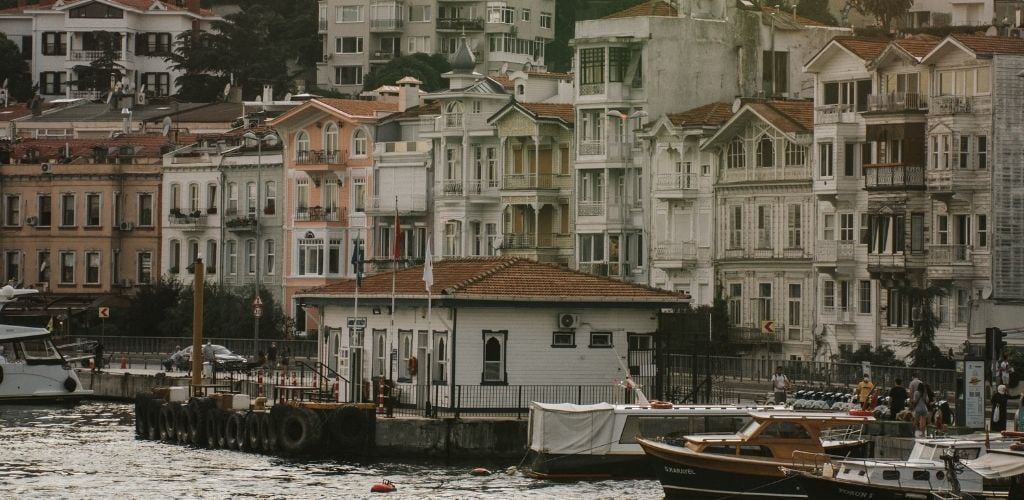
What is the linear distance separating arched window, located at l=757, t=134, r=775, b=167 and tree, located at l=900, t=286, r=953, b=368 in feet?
30.2

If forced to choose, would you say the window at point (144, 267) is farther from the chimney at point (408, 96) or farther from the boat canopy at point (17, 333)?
the boat canopy at point (17, 333)

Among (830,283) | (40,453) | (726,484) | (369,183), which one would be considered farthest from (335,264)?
(726,484)

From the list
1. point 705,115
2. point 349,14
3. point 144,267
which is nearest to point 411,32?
point 349,14

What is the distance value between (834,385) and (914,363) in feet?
25.5

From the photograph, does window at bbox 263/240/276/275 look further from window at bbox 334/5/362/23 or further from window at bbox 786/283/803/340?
window at bbox 334/5/362/23

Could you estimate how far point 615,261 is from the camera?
95812mm

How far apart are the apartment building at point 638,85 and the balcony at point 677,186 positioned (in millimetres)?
1220

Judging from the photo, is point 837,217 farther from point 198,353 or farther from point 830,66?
point 198,353

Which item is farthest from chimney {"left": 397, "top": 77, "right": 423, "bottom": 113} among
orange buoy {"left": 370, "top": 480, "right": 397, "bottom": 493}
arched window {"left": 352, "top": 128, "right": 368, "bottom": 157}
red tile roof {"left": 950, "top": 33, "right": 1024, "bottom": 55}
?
orange buoy {"left": 370, "top": 480, "right": 397, "bottom": 493}

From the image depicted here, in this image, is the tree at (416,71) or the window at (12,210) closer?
the window at (12,210)

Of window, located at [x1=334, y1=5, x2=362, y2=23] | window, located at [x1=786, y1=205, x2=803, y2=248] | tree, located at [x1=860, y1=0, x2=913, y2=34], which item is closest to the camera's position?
window, located at [x1=786, y1=205, x2=803, y2=248]

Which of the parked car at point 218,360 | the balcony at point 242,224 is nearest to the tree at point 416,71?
the balcony at point 242,224

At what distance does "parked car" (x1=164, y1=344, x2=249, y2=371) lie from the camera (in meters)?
92.1

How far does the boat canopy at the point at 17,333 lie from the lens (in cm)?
8819
